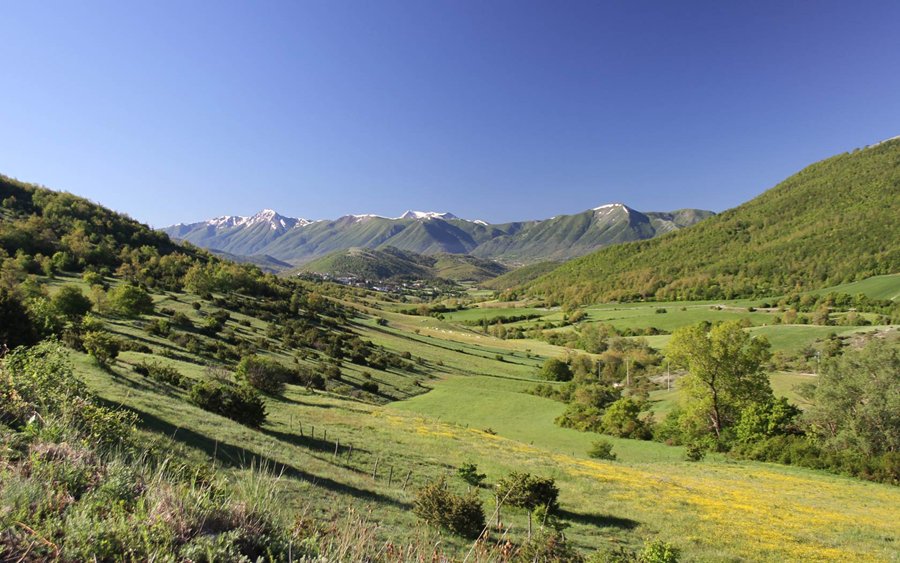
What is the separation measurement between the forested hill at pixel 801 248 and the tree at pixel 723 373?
130970mm

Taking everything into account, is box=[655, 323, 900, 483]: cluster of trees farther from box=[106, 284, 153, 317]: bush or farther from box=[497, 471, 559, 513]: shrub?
box=[106, 284, 153, 317]: bush

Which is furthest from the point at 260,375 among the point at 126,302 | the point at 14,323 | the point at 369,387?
the point at 126,302

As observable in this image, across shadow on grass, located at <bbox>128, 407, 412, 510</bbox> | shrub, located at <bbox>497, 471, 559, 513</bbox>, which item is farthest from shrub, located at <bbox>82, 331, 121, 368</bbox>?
shrub, located at <bbox>497, 471, 559, 513</bbox>

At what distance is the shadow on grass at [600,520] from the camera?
54.7ft

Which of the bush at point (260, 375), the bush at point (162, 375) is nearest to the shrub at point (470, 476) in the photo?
the bush at point (162, 375)

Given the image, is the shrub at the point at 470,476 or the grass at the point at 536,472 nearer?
the grass at the point at 536,472

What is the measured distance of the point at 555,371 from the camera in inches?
3051

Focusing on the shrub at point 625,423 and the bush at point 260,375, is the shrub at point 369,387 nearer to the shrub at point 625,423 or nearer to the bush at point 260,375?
the bush at point 260,375

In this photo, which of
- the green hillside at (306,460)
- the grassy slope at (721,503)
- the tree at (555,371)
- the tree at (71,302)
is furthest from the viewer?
the tree at (555,371)

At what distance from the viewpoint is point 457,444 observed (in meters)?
27.5

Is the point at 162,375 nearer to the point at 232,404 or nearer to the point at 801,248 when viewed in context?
the point at 232,404

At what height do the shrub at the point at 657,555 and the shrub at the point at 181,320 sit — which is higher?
the shrub at the point at 657,555

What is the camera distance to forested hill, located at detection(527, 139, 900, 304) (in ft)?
473

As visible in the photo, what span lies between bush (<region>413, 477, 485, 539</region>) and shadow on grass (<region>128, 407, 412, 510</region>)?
4.35 ft
